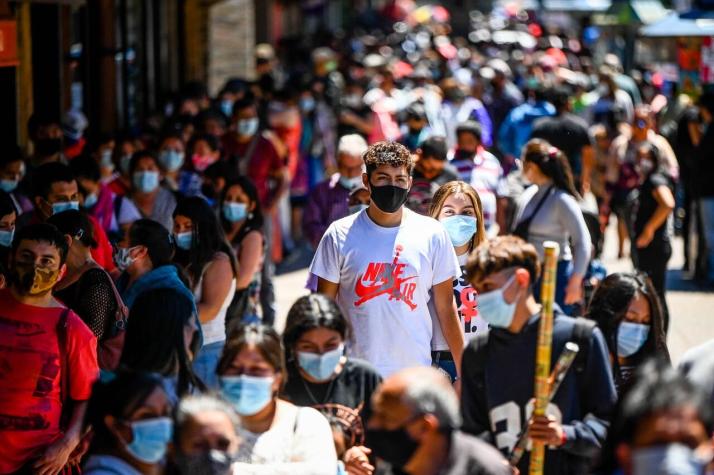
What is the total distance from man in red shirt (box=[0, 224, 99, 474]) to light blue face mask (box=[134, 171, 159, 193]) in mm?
3922

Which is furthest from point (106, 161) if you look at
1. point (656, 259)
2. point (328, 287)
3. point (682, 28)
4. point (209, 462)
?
point (682, 28)

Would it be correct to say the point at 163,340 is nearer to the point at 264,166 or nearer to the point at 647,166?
the point at 647,166

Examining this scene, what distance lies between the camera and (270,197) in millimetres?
11789

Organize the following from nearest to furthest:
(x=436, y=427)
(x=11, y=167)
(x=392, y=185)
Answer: (x=436, y=427) → (x=392, y=185) → (x=11, y=167)

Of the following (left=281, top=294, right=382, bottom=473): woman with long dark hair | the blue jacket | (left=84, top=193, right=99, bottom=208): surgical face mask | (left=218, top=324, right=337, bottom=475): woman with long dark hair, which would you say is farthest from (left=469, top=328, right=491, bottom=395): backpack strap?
the blue jacket

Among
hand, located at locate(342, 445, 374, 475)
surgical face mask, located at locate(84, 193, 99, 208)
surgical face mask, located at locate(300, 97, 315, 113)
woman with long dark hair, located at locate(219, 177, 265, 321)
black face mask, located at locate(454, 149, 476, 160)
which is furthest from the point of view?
surgical face mask, located at locate(300, 97, 315, 113)

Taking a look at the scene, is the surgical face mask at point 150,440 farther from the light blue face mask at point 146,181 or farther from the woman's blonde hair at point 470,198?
the light blue face mask at point 146,181

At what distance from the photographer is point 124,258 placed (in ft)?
21.3

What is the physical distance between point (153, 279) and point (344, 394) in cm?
125

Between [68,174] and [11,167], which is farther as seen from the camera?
[11,167]

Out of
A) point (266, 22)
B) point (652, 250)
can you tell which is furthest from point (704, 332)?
point (266, 22)

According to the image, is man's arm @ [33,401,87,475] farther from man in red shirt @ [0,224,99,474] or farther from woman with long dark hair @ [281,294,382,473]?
woman with long dark hair @ [281,294,382,473]

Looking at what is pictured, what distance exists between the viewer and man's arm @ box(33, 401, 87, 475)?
5578 millimetres

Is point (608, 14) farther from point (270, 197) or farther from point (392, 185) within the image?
point (392, 185)
